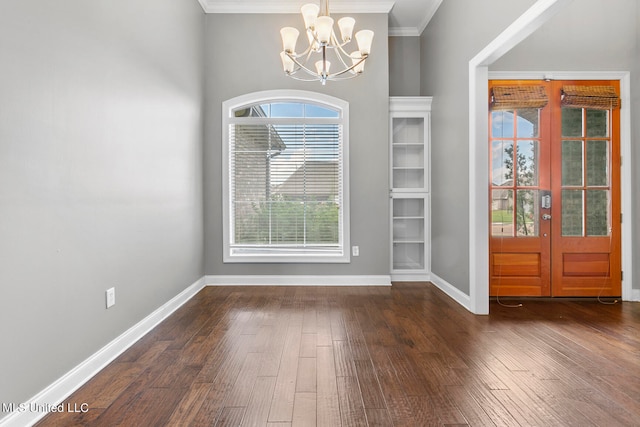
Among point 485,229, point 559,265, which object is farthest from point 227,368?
point 559,265

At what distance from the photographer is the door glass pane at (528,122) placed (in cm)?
394

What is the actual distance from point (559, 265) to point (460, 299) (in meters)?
1.29

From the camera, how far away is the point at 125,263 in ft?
8.54

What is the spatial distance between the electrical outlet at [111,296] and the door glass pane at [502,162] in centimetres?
380

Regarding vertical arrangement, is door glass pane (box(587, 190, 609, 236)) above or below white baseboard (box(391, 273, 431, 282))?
above

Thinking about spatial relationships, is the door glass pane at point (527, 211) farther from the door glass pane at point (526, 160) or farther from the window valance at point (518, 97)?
the window valance at point (518, 97)

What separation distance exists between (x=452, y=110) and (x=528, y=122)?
84 centimetres

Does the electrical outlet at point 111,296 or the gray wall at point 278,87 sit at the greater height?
the gray wall at point 278,87

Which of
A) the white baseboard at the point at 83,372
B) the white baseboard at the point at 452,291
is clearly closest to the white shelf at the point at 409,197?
the white baseboard at the point at 452,291

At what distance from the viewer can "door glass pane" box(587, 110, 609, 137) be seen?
391 centimetres

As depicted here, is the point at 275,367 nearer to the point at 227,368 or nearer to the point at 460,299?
the point at 227,368

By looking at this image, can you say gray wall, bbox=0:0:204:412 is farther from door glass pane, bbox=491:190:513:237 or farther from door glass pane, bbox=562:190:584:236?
door glass pane, bbox=562:190:584:236

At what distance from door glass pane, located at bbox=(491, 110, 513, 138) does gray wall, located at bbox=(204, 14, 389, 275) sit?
1230 mm

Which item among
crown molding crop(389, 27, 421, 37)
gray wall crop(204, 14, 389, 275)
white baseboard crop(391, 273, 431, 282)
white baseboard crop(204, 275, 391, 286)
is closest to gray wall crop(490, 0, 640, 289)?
gray wall crop(204, 14, 389, 275)
